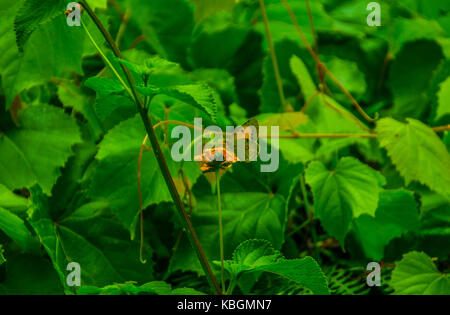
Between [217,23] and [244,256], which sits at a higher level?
[217,23]

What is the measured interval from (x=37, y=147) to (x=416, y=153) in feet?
1.63

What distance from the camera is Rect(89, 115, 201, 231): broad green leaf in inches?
23.6

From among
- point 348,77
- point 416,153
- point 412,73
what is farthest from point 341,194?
point 412,73

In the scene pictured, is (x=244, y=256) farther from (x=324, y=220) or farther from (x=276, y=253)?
(x=324, y=220)

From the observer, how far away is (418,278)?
573 mm

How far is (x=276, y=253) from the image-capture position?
0.45m

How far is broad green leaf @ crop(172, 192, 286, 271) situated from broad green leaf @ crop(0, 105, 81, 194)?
0.20m

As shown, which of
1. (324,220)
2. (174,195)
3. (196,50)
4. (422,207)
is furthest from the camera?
(196,50)

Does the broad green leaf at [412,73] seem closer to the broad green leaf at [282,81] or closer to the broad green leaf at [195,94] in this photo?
the broad green leaf at [282,81]

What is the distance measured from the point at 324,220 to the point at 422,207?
191 millimetres

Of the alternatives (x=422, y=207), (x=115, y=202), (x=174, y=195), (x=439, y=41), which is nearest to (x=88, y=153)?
(x=115, y=202)

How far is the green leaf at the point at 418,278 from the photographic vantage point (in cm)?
57

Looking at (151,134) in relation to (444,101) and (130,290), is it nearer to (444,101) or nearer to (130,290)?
(130,290)

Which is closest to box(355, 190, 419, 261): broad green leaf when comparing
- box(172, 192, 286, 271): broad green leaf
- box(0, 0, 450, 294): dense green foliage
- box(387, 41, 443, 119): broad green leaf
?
box(0, 0, 450, 294): dense green foliage
